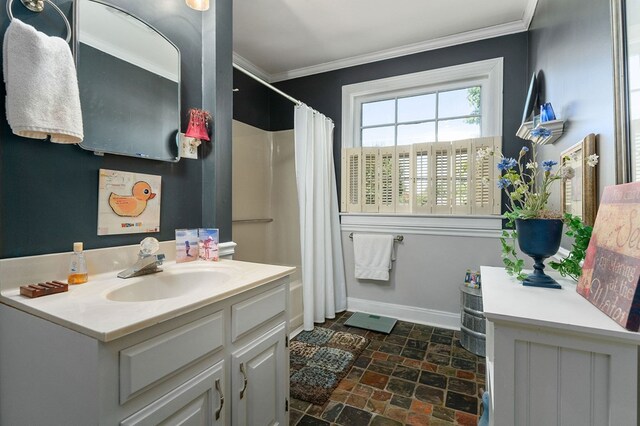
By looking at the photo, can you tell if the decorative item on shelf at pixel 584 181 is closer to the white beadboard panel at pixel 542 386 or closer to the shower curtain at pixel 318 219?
the white beadboard panel at pixel 542 386

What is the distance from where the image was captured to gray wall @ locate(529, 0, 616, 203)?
1009 millimetres

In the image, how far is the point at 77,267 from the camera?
1.04m

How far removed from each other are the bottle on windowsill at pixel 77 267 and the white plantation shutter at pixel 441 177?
2.38 metres

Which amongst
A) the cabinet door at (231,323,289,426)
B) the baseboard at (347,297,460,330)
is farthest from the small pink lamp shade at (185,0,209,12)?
the baseboard at (347,297,460,330)

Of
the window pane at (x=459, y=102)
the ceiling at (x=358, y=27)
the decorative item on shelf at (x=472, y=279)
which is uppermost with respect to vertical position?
the ceiling at (x=358, y=27)

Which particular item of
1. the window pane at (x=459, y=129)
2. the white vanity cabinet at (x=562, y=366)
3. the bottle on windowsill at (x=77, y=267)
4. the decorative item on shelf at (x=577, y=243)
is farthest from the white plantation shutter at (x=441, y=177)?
the bottle on windowsill at (x=77, y=267)

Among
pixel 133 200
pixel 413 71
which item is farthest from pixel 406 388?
pixel 413 71

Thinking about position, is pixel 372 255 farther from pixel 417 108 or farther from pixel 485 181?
pixel 417 108

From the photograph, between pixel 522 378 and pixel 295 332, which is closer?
pixel 522 378

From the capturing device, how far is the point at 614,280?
0.74 meters

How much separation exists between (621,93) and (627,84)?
30 millimetres

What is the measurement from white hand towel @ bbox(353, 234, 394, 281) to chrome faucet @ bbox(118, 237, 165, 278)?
1870 mm

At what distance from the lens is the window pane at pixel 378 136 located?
283 cm

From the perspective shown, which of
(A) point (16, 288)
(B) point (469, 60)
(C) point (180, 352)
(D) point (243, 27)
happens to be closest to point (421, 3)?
(B) point (469, 60)
